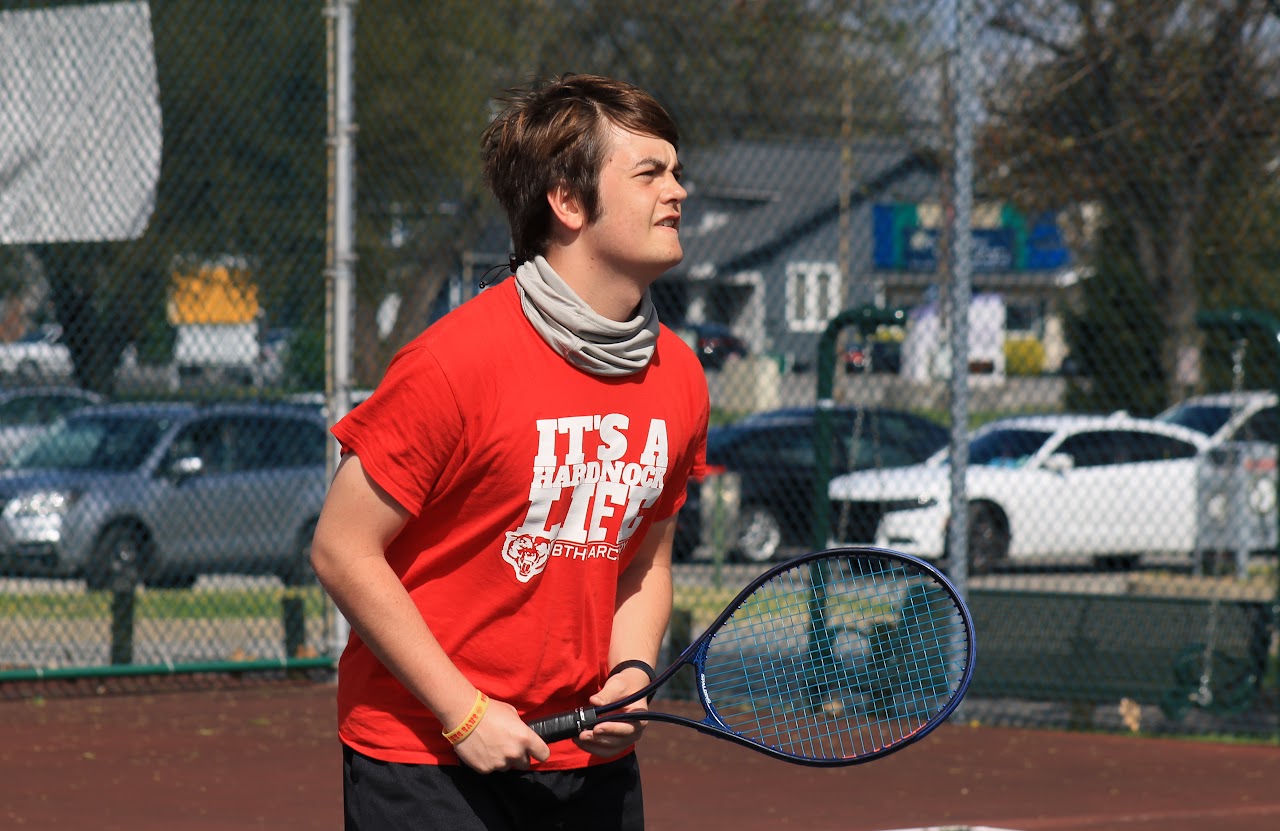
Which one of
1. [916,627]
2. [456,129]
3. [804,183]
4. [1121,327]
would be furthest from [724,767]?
[1121,327]

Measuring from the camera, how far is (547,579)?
2.97 m

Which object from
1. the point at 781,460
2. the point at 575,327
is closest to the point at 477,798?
the point at 575,327

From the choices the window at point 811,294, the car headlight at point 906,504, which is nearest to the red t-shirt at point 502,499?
the window at point 811,294

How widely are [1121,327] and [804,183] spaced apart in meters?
3.11

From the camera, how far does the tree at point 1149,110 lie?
30.1ft

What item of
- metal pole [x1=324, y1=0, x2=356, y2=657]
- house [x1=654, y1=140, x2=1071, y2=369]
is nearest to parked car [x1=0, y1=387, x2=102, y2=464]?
metal pole [x1=324, y1=0, x2=356, y2=657]

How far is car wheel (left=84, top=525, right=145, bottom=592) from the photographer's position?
9852mm

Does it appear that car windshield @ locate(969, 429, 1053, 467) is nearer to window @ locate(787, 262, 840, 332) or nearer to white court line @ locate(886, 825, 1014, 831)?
window @ locate(787, 262, 840, 332)

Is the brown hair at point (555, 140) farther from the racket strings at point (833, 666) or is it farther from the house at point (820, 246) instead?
the house at point (820, 246)

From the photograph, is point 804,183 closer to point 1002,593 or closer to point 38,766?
point 1002,593

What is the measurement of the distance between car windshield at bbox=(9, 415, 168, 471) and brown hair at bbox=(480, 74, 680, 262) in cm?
736

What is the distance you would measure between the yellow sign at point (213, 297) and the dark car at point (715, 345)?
225cm

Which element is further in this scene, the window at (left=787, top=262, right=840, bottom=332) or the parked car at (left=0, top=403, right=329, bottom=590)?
the window at (left=787, top=262, right=840, bottom=332)

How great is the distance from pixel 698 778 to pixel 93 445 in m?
5.19
